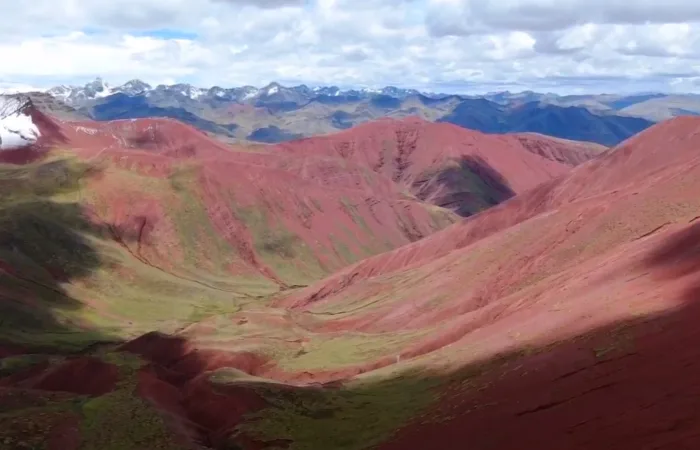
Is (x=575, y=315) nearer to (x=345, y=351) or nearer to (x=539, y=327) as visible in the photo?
(x=539, y=327)

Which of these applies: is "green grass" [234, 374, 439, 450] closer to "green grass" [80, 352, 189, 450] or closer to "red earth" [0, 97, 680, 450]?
"red earth" [0, 97, 680, 450]

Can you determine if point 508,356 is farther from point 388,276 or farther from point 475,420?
point 388,276

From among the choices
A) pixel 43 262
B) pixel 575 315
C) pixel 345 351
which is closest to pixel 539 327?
pixel 575 315

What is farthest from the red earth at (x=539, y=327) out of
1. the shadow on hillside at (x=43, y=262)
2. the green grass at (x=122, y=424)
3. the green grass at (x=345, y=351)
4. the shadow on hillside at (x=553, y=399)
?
the shadow on hillside at (x=43, y=262)

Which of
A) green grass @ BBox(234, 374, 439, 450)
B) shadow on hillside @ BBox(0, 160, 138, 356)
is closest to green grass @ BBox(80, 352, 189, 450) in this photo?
green grass @ BBox(234, 374, 439, 450)

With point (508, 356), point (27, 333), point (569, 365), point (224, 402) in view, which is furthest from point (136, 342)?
point (569, 365)

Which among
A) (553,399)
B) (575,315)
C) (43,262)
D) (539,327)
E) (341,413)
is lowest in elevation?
(43,262)

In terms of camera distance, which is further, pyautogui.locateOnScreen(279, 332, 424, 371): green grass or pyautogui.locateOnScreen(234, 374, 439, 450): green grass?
pyautogui.locateOnScreen(279, 332, 424, 371): green grass
